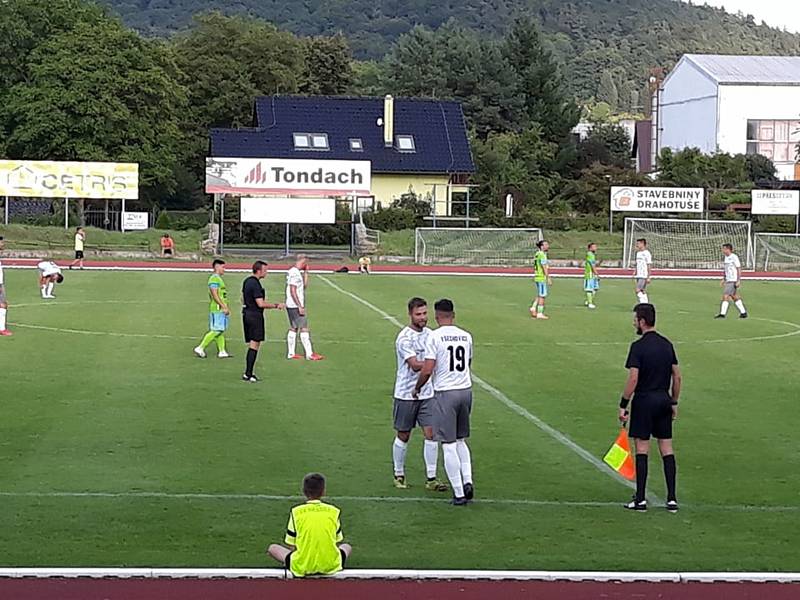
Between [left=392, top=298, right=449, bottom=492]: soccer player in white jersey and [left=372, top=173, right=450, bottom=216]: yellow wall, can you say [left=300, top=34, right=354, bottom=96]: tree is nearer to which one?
[left=372, top=173, right=450, bottom=216]: yellow wall

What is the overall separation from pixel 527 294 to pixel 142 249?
78.9ft

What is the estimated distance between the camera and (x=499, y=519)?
11305 millimetres

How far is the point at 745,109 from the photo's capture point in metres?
86.4

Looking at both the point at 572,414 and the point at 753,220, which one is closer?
the point at 572,414

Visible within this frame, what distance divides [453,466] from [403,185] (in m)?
63.0

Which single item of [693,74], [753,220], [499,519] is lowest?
[499,519]

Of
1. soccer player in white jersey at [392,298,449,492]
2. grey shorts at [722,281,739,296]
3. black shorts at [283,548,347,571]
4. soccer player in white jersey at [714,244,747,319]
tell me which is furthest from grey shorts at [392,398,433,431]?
grey shorts at [722,281,739,296]

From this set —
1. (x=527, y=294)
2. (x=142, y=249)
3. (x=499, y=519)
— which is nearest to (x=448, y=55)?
(x=142, y=249)

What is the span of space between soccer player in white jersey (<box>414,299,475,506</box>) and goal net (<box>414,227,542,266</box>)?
45.4 m

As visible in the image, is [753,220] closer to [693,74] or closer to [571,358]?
[693,74]

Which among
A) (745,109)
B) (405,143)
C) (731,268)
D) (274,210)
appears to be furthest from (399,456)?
(745,109)

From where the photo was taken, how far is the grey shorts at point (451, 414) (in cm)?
1174

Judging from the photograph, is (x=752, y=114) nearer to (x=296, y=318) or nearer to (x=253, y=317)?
(x=296, y=318)

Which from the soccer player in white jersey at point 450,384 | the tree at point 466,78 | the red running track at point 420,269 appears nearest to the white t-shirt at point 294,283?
the soccer player in white jersey at point 450,384
